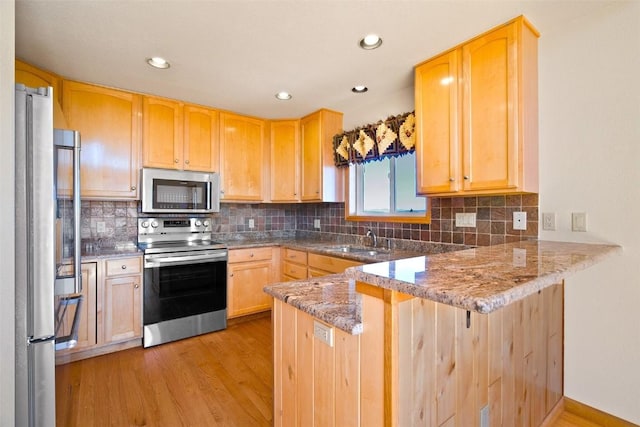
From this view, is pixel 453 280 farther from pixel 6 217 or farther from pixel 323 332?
pixel 6 217

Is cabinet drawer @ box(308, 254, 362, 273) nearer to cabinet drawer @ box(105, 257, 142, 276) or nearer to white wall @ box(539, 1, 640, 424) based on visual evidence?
white wall @ box(539, 1, 640, 424)

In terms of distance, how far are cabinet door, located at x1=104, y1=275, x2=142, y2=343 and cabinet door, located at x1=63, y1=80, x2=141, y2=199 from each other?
30.6 inches

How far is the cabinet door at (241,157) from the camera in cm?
329

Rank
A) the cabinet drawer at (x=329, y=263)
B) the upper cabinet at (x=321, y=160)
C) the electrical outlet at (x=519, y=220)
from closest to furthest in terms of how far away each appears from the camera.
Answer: the electrical outlet at (x=519, y=220)
the cabinet drawer at (x=329, y=263)
the upper cabinet at (x=321, y=160)

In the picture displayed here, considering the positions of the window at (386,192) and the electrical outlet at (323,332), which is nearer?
the electrical outlet at (323,332)

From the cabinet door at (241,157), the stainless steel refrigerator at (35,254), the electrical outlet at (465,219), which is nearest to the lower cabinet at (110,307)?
the cabinet door at (241,157)

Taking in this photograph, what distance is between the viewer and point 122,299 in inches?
99.9

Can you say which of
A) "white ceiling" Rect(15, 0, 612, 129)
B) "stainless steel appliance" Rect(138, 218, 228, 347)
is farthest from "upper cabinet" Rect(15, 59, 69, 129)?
"stainless steel appliance" Rect(138, 218, 228, 347)

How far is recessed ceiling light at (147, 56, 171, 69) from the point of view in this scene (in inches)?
84.1

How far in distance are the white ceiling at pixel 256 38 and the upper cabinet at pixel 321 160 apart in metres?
0.61

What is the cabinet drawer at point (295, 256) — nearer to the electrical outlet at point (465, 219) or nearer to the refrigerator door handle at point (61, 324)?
the electrical outlet at point (465, 219)

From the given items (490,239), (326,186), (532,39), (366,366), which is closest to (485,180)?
(490,239)

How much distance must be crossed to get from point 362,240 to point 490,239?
129 centimetres

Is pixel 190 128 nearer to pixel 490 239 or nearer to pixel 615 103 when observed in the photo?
pixel 490 239
